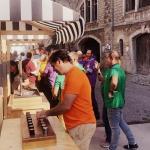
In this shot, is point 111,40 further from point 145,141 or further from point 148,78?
point 145,141

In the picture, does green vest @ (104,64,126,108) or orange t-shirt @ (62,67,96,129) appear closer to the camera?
orange t-shirt @ (62,67,96,129)

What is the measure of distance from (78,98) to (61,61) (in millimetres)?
394

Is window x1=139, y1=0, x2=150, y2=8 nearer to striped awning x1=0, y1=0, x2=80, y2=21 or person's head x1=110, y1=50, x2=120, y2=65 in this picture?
person's head x1=110, y1=50, x2=120, y2=65

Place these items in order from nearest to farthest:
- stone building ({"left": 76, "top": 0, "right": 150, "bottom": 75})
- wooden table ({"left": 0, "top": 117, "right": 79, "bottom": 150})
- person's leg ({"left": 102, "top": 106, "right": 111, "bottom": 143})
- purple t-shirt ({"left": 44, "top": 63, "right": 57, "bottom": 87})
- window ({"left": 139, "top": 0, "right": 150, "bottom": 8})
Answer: wooden table ({"left": 0, "top": 117, "right": 79, "bottom": 150})
person's leg ({"left": 102, "top": 106, "right": 111, "bottom": 143})
purple t-shirt ({"left": 44, "top": 63, "right": 57, "bottom": 87})
window ({"left": 139, "top": 0, "right": 150, "bottom": 8})
stone building ({"left": 76, "top": 0, "right": 150, "bottom": 75})

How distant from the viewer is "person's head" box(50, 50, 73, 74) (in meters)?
3.17

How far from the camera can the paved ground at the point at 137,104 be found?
7.61m

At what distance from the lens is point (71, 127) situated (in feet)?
11.0

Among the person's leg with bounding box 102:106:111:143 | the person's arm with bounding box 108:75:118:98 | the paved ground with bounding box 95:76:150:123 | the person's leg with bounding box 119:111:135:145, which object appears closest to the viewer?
the person's arm with bounding box 108:75:118:98

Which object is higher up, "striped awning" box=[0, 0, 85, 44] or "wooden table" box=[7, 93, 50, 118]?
"striped awning" box=[0, 0, 85, 44]

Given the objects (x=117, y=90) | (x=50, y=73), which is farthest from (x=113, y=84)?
(x=50, y=73)

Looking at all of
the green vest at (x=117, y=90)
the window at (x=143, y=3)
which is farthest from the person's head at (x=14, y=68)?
the window at (x=143, y=3)

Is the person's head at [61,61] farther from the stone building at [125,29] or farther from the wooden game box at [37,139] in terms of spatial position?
the stone building at [125,29]

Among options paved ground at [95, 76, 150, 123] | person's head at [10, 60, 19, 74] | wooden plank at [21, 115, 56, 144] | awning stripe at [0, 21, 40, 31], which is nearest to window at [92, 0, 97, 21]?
paved ground at [95, 76, 150, 123]

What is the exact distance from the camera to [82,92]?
324 cm
